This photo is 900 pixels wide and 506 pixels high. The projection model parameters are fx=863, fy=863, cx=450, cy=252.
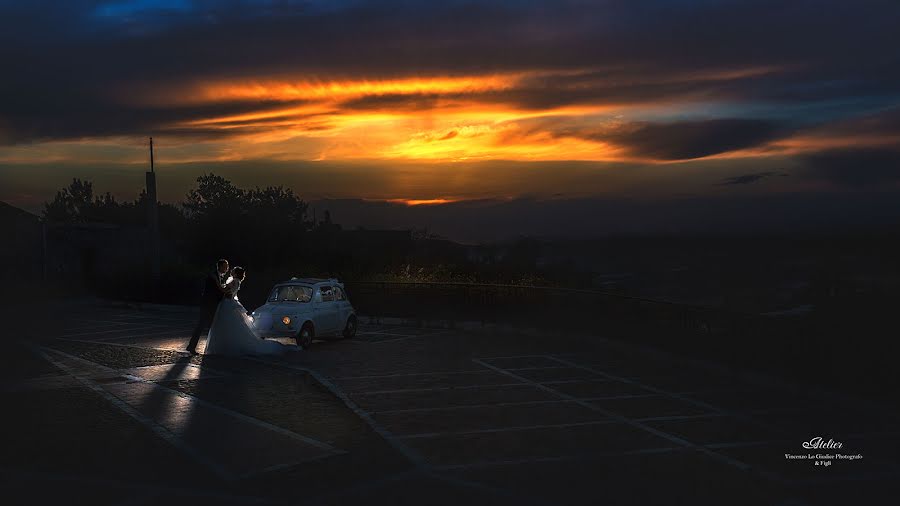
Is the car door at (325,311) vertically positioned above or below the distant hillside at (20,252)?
below

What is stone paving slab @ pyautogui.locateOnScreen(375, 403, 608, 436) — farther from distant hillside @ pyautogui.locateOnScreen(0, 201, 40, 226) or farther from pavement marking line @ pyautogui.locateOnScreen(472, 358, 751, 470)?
distant hillside @ pyautogui.locateOnScreen(0, 201, 40, 226)

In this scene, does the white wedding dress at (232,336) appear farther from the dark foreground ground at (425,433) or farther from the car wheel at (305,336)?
the car wheel at (305,336)

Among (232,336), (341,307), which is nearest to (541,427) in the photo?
(232,336)

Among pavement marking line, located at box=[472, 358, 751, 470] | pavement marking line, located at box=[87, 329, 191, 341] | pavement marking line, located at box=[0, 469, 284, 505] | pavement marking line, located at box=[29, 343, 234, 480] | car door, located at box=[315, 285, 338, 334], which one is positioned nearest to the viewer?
pavement marking line, located at box=[0, 469, 284, 505]

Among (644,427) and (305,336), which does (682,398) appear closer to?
(644,427)

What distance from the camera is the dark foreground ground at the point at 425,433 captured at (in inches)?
314

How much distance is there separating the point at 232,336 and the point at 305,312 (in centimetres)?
231

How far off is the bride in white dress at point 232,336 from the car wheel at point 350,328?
3615 mm

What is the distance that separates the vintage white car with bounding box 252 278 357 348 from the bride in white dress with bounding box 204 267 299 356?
1220 millimetres

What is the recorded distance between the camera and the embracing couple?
19344 mm

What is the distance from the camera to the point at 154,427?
36.2 ft

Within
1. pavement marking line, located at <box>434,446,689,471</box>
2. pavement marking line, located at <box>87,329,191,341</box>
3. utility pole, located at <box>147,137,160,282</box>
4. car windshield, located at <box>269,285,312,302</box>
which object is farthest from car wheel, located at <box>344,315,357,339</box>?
utility pole, located at <box>147,137,160,282</box>

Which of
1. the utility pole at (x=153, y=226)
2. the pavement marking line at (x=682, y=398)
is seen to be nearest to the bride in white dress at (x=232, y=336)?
the pavement marking line at (x=682, y=398)

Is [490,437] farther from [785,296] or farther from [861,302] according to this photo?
[785,296]
